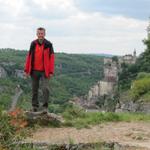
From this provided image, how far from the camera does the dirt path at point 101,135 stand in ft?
37.6

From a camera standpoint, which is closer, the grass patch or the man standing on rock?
the man standing on rock

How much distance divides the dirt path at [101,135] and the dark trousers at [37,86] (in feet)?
3.17

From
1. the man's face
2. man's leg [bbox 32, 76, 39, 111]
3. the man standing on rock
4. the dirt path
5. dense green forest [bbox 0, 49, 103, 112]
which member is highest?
the man's face

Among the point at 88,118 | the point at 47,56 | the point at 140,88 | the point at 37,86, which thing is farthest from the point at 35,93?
the point at 140,88

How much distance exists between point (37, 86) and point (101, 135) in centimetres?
245

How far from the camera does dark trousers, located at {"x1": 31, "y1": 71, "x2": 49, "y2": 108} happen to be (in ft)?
45.0

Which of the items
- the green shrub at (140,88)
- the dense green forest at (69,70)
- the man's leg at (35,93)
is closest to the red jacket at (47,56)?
the man's leg at (35,93)

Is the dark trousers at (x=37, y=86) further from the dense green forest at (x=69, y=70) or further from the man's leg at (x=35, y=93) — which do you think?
the dense green forest at (x=69, y=70)

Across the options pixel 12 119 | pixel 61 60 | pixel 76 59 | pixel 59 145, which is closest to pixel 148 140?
pixel 59 145

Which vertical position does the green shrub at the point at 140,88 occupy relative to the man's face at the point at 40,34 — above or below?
below

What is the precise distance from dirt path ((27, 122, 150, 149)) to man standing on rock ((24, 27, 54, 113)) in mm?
1126

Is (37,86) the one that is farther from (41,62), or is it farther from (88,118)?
(88,118)

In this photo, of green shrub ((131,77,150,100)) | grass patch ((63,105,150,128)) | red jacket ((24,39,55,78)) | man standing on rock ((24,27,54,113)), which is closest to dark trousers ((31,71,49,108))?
man standing on rock ((24,27,54,113))

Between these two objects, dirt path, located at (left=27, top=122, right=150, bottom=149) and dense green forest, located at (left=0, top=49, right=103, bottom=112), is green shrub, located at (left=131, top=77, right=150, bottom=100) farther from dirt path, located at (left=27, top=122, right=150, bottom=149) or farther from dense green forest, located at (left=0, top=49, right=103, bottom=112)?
dense green forest, located at (left=0, top=49, right=103, bottom=112)
